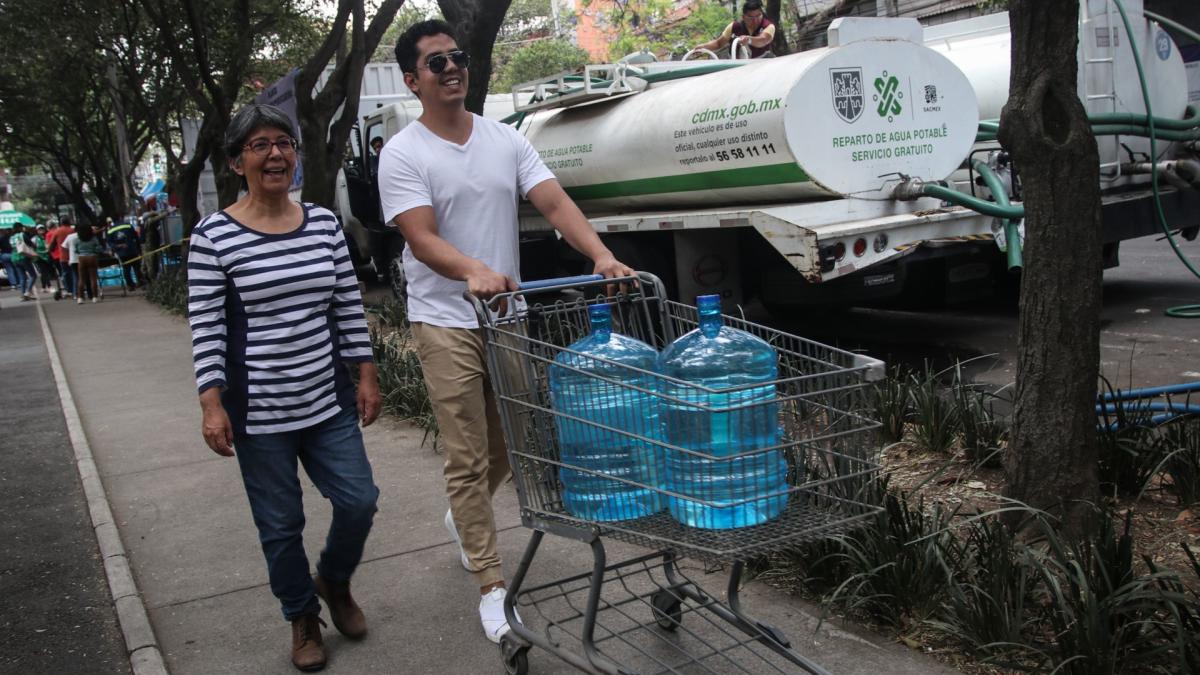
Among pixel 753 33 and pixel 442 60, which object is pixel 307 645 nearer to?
pixel 442 60

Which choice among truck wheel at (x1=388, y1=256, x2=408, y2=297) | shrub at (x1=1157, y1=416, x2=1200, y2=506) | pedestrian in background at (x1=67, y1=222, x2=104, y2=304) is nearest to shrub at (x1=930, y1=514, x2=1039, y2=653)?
shrub at (x1=1157, y1=416, x2=1200, y2=506)

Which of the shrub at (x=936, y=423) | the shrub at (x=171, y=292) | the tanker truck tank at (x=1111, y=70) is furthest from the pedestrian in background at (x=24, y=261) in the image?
the shrub at (x=936, y=423)

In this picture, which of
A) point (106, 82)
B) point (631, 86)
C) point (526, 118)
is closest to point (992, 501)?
point (631, 86)

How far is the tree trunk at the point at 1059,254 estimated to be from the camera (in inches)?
154

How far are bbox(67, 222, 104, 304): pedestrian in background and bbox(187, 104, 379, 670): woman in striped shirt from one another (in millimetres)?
21786

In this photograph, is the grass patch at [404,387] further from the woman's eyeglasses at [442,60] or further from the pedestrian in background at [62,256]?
the pedestrian in background at [62,256]

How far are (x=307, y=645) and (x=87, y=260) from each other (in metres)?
22.3

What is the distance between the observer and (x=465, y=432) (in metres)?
3.95

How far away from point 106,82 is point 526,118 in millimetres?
19566

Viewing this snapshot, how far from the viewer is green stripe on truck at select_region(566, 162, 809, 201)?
7.84 meters

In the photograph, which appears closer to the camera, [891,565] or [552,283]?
[552,283]

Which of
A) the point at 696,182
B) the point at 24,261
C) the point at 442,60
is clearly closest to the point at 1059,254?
→ the point at 442,60

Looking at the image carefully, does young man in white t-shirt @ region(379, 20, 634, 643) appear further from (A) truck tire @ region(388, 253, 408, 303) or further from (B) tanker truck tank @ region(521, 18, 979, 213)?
(A) truck tire @ region(388, 253, 408, 303)

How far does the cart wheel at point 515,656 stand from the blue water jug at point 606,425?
0.55m
